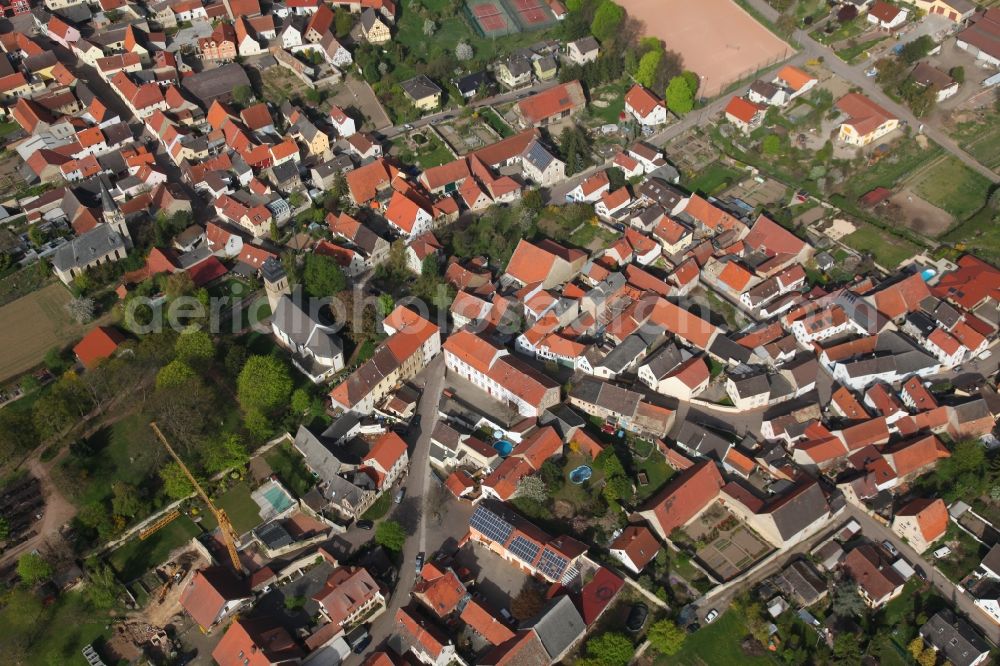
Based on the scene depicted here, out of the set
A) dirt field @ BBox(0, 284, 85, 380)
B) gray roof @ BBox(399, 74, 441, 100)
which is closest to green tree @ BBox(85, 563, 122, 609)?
dirt field @ BBox(0, 284, 85, 380)

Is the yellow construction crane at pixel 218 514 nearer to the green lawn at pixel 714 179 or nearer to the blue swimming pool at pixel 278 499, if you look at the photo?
the blue swimming pool at pixel 278 499

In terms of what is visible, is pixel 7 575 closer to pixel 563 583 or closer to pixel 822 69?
pixel 563 583

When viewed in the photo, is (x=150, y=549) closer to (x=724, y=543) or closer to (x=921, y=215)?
(x=724, y=543)

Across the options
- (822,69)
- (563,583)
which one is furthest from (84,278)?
(822,69)

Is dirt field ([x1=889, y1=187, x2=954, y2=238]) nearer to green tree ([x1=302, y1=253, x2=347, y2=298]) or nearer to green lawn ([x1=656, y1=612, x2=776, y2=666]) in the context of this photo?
green lawn ([x1=656, y1=612, x2=776, y2=666])

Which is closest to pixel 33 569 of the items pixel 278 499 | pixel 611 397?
pixel 278 499

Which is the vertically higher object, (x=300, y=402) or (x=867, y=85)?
(x=867, y=85)
